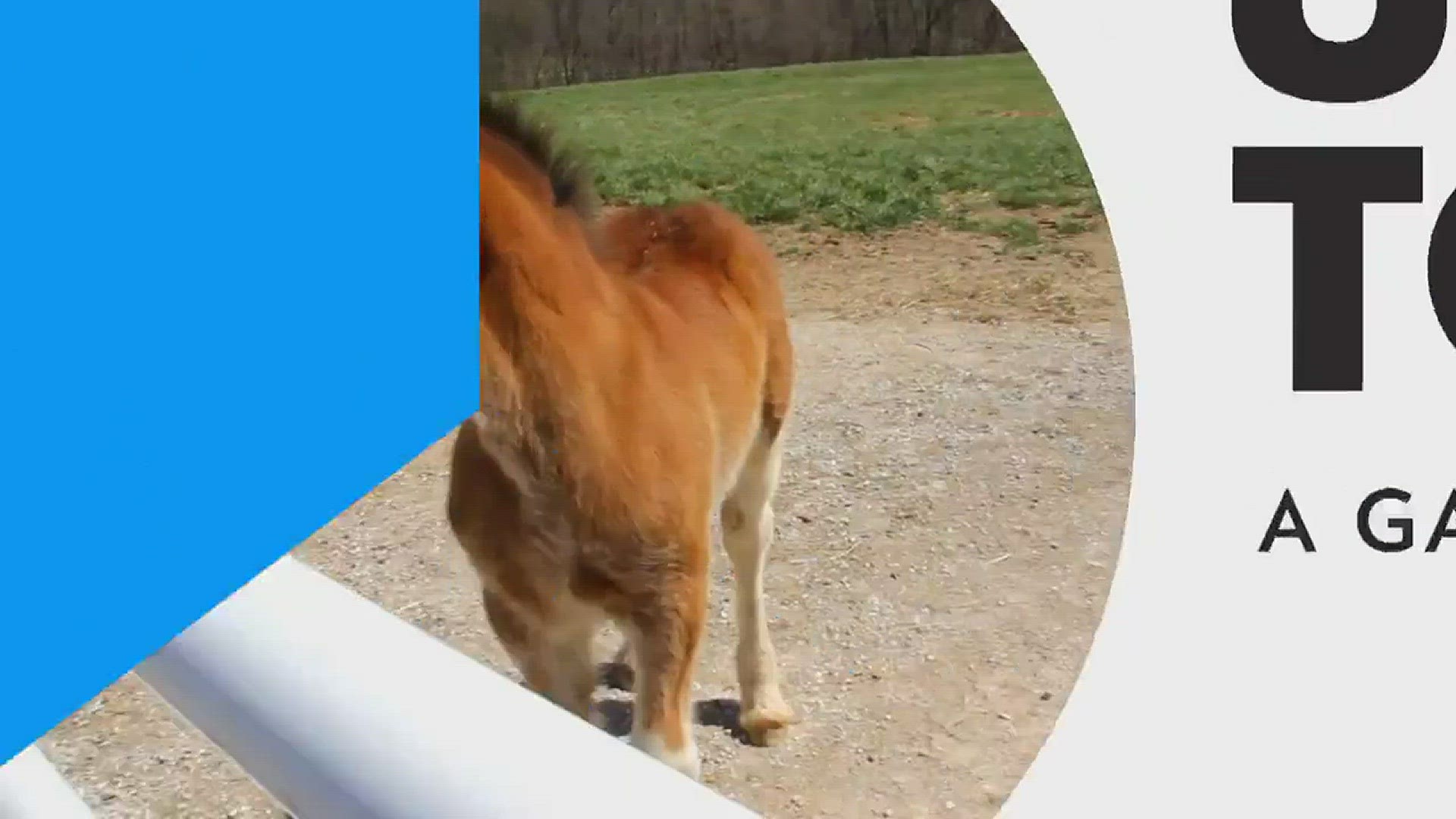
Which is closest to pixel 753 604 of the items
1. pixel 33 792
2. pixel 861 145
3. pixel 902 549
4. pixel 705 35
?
pixel 902 549

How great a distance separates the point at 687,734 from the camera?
44.3 inches

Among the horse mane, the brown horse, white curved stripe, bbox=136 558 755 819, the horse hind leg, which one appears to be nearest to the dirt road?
the horse hind leg

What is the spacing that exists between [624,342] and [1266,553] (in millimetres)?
1553

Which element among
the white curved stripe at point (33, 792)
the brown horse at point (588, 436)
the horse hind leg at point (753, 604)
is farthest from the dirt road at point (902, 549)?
the white curved stripe at point (33, 792)

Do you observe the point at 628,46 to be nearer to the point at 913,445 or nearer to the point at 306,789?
the point at 913,445

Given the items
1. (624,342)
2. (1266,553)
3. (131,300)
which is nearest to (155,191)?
(131,300)

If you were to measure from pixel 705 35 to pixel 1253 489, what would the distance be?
1383 mm

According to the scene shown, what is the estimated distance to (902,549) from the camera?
214cm

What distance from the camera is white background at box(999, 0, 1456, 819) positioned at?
6.49ft

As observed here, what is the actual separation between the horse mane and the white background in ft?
3.81

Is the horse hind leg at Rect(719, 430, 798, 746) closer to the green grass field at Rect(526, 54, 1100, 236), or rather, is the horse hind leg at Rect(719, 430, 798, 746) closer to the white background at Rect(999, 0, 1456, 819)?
the white background at Rect(999, 0, 1456, 819)

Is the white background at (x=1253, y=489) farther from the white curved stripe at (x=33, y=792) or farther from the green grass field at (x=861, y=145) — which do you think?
the white curved stripe at (x=33, y=792)

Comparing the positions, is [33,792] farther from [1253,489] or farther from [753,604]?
[1253,489]

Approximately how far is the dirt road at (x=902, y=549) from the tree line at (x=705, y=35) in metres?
0.50
